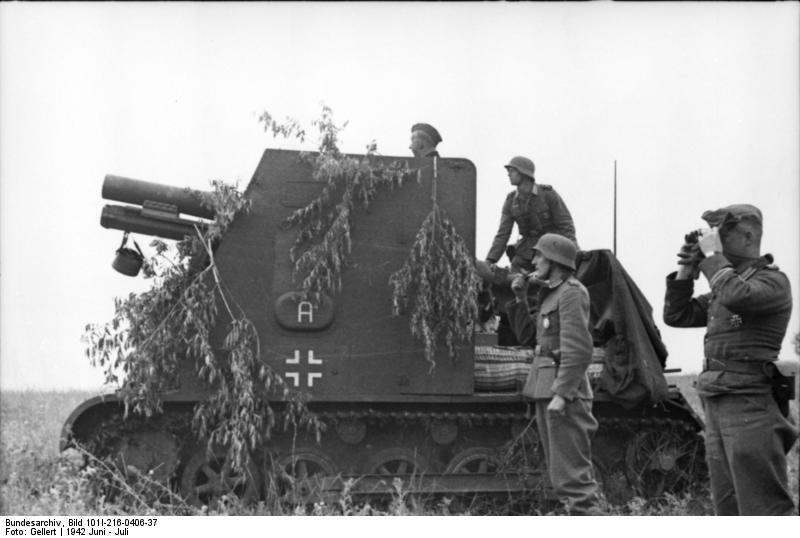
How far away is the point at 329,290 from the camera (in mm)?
8109

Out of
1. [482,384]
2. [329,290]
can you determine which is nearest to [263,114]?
[329,290]

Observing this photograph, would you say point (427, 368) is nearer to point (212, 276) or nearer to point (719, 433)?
point (212, 276)

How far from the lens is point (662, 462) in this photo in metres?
8.67

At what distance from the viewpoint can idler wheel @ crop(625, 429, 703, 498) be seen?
8.69m

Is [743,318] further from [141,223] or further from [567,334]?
[141,223]

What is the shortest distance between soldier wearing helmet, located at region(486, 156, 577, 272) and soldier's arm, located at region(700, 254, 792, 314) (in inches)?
118

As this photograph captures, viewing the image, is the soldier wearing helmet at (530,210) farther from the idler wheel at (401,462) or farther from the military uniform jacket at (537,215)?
the idler wheel at (401,462)

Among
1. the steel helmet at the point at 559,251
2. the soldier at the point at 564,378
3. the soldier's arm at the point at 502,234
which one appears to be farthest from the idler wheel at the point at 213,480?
the steel helmet at the point at 559,251

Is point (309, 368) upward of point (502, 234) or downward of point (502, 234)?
downward

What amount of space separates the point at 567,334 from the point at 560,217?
7.36 feet

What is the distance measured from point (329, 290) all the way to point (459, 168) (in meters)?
1.39

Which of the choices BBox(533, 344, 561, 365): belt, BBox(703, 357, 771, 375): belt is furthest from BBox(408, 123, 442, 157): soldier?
BBox(703, 357, 771, 375): belt

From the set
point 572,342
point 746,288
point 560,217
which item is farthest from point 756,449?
point 560,217

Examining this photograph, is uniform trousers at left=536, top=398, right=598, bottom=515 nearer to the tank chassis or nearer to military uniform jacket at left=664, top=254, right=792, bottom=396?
military uniform jacket at left=664, top=254, right=792, bottom=396
